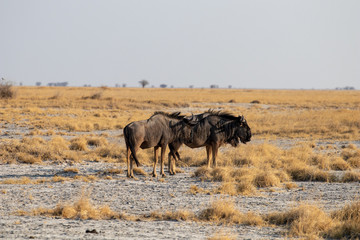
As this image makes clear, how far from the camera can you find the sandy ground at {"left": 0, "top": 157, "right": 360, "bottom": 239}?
7852mm

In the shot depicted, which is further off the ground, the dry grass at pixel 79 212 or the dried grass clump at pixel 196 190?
the dry grass at pixel 79 212

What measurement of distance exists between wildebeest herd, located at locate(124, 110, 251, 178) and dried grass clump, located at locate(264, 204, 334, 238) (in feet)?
15.7

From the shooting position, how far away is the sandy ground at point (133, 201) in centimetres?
785

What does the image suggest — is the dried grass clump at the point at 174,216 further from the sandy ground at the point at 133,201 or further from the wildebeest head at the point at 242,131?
the wildebeest head at the point at 242,131

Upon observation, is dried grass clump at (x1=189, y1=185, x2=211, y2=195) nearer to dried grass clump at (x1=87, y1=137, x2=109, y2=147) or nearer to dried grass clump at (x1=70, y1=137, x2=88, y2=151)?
dried grass clump at (x1=70, y1=137, x2=88, y2=151)

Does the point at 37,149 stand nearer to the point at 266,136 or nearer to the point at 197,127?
the point at 197,127

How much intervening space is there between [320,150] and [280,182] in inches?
310

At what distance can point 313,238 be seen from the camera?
752 cm

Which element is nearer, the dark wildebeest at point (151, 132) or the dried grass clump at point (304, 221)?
the dried grass clump at point (304, 221)

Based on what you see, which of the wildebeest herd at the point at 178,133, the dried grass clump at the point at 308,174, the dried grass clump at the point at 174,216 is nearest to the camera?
the dried grass clump at the point at 174,216

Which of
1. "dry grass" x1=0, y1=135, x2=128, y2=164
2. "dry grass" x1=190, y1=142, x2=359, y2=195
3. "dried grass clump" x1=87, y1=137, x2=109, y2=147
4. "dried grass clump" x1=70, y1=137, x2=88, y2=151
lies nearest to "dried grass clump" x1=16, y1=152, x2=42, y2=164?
"dry grass" x1=0, y1=135, x2=128, y2=164

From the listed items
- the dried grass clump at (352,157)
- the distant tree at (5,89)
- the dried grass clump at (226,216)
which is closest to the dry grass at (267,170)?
the dried grass clump at (352,157)

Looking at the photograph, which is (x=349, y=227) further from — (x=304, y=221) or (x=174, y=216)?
(x=174, y=216)

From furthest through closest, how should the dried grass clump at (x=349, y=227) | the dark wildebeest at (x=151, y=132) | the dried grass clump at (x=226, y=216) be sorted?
the dark wildebeest at (x=151, y=132)
the dried grass clump at (x=226, y=216)
the dried grass clump at (x=349, y=227)
